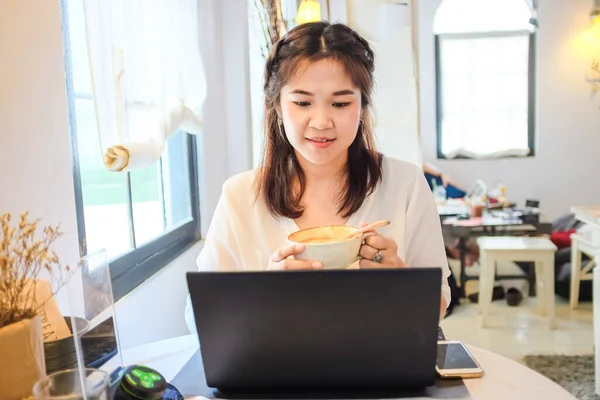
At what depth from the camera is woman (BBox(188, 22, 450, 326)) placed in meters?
1.09

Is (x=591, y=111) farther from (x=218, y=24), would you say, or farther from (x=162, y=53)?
(x=162, y=53)

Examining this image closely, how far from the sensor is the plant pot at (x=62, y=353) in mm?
750

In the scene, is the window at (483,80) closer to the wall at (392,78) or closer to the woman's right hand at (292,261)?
the wall at (392,78)

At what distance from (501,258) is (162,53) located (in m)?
2.58

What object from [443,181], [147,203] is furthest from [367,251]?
[443,181]

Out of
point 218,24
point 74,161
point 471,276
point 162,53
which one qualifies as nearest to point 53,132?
point 74,161

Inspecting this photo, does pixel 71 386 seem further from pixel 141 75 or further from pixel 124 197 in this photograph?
pixel 124 197

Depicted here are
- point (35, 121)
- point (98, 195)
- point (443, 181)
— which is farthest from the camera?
point (443, 181)

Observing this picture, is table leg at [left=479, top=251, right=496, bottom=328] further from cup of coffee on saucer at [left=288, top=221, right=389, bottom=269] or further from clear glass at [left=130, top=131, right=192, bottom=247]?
cup of coffee on saucer at [left=288, top=221, right=389, bottom=269]

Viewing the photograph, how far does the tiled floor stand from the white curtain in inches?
85.1

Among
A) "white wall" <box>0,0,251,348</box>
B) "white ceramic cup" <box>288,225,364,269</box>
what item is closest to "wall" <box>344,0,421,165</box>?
"white wall" <box>0,0,251,348</box>

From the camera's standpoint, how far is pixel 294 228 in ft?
3.98

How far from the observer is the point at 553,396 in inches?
31.0

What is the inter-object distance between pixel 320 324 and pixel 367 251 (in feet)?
0.71
